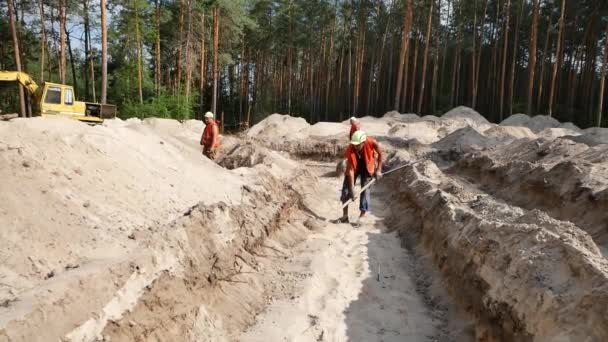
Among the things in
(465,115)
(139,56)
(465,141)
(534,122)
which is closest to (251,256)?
(465,141)

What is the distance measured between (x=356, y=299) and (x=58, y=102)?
12.1 meters

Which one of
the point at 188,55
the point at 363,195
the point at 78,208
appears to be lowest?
the point at 363,195

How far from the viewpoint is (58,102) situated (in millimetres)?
13102

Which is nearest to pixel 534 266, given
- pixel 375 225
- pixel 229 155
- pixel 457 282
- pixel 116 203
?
pixel 457 282

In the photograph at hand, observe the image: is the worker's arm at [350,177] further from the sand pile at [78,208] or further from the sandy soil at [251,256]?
the sand pile at [78,208]

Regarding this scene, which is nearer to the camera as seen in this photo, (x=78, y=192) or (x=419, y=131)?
(x=78, y=192)

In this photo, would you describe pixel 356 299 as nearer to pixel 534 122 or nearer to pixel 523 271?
pixel 523 271

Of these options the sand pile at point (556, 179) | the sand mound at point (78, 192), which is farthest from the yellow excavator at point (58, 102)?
the sand pile at point (556, 179)

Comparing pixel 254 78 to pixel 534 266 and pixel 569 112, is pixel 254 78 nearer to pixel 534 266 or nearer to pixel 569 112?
pixel 569 112

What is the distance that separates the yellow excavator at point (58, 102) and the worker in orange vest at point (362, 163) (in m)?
9.13

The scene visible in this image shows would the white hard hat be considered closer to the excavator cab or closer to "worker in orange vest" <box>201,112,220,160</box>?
"worker in orange vest" <box>201,112,220,160</box>

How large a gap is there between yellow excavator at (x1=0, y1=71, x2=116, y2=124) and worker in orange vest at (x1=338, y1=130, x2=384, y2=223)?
359 inches

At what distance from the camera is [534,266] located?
320 cm

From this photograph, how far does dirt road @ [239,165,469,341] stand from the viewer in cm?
384
